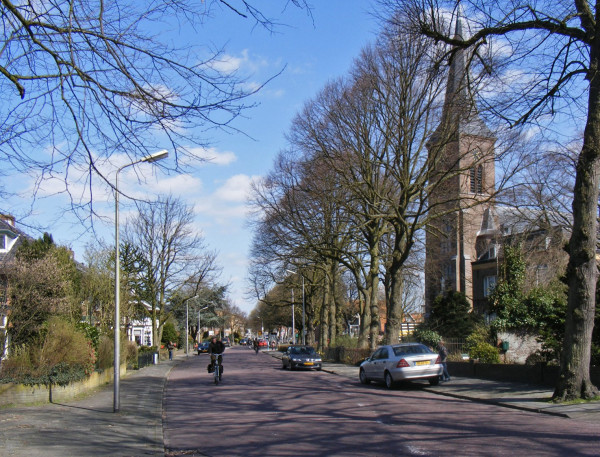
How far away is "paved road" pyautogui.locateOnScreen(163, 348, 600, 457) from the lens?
8.98 m

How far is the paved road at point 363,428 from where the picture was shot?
8.98 meters

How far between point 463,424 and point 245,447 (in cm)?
442

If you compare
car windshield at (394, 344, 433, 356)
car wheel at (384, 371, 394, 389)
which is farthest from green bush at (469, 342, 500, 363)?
car wheel at (384, 371, 394, 389)

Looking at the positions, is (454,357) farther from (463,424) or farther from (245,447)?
(245,447)

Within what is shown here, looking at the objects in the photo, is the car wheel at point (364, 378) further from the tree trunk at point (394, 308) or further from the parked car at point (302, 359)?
the parked car at point (302, 359)

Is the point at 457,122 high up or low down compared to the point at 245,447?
up

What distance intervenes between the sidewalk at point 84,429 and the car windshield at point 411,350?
27.1 ft

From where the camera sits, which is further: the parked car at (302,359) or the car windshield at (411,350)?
the parked car at (302,359)

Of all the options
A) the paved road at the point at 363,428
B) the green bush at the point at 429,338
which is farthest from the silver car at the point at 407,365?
the green bush at the point at 429,338

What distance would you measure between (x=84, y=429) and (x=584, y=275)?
1160cm

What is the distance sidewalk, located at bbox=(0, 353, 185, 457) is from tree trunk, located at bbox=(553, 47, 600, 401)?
30.7 ft

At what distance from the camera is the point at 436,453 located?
27.9 feet

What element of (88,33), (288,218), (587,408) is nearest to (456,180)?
(288,218)

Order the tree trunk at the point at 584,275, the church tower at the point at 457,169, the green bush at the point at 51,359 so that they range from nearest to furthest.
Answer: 1. the tree trunk at the point at 584,275
2. the green bush at the point at 51,359
3. the church tower at the point at 457,169
